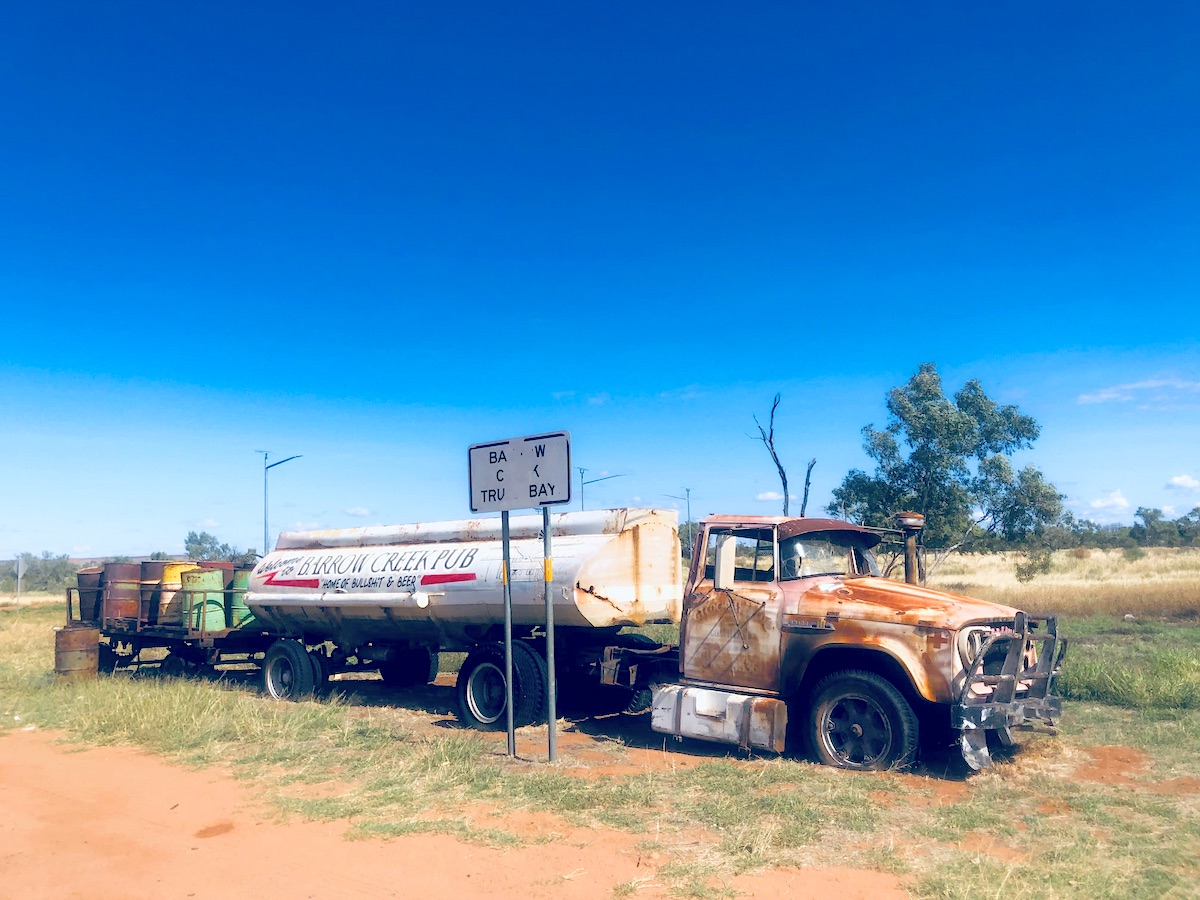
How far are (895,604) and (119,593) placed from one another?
1276 cm

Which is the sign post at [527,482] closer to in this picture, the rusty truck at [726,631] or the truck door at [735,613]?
the rusty truck at [726,631]

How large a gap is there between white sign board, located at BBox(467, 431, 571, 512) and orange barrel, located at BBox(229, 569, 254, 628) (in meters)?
7.63

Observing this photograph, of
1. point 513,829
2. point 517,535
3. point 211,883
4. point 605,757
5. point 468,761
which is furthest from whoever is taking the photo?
point 517,535

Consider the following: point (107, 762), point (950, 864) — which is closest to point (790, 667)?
point (950, 864)

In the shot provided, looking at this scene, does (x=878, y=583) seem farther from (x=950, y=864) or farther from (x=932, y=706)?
(x=950, y=864)

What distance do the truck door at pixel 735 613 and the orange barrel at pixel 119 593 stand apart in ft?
33.9

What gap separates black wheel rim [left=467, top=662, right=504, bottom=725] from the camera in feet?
35.9

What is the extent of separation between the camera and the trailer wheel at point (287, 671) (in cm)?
1359

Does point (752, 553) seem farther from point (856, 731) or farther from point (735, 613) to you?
point (856, 731)

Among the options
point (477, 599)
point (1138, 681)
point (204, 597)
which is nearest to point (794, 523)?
point (477, 599)

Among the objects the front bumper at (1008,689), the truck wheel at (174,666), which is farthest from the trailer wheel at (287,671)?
the front bumper at (1008,689)

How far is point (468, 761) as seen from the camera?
8.70 meters

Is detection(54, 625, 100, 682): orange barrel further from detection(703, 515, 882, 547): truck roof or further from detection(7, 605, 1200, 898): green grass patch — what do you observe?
detection(703, 515, 882, 547): truck roof

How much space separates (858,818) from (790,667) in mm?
2173
